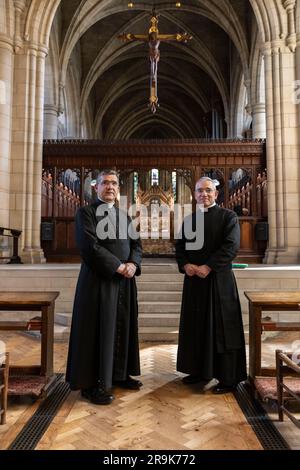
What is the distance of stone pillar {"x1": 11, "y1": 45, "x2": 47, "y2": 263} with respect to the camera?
875 cm

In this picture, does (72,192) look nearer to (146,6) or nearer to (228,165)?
(228,165)

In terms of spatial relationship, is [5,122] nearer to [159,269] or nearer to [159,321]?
[159,269]

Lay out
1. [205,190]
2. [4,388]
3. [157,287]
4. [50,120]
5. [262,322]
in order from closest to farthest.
A: [4,388]
[262,322]
[205,190]
[157,287]
[50,120]

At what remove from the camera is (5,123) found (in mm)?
8547

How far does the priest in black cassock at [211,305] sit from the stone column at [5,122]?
622cm

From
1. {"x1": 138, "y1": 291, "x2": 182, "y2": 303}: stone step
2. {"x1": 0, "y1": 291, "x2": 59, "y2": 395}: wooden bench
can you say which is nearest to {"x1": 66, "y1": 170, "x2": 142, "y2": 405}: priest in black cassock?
{"x1": 0, "y1": 291, "x2": 59, "y2": 395}: wooden bench

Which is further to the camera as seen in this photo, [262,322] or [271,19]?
[271,19]

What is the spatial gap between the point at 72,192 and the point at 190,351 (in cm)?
899

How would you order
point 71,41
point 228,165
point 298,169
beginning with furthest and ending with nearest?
point 71,41, point 228,165, point 298,169

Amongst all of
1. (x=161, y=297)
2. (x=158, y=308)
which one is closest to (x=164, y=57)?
(x=161, y=297)

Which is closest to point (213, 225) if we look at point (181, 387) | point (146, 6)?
point (181, 387)

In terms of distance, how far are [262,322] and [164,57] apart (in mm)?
19147

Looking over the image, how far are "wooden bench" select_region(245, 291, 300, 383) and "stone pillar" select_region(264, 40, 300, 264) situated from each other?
563cm

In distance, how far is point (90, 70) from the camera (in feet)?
56.1
